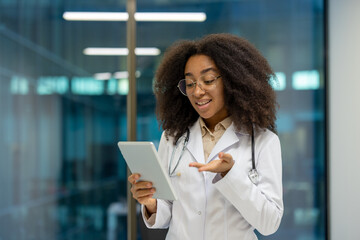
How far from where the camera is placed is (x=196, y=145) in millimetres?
1451

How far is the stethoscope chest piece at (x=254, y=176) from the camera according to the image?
1317 mm

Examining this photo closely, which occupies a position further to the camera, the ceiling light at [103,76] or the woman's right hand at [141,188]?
the ceiling light at [103,76]

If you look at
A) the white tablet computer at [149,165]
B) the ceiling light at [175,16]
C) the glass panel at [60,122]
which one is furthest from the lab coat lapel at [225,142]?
the ceiling light at [175,16]

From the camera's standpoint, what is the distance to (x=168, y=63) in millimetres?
1689

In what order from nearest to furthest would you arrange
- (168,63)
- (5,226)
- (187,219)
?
1. (187,219)
2. (168,63)
3. (5,226)

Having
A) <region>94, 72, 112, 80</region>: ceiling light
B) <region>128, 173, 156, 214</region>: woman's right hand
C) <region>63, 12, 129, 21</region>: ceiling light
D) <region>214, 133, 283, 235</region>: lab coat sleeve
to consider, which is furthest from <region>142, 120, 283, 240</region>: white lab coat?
<region>63, 12, 129, 21</region>: ceiling light

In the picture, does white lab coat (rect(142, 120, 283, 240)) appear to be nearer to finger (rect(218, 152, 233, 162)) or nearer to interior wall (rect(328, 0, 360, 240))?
finger (rect(218, 152, 233, 162))

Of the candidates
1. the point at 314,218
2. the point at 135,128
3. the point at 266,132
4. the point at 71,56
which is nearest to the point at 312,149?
the point at 314,218

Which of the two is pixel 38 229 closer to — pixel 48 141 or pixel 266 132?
pixel 48 141

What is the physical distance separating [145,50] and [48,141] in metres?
1.03

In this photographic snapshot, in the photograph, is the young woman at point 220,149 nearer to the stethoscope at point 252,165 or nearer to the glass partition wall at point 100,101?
the stethoscope at point 252,165

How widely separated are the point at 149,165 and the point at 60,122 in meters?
1.97

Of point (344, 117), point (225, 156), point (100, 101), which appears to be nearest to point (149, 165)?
point (225, 156)

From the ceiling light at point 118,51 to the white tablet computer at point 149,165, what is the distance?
1847 mm
